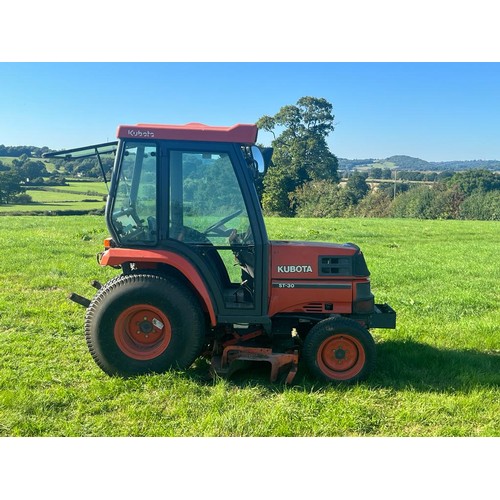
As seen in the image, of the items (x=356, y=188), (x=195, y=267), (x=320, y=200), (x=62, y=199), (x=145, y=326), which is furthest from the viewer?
(x=356, y=188)

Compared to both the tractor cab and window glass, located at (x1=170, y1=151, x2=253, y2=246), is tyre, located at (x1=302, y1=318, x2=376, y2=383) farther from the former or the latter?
window glass, located at (x1=170, y1=151, x2=253, y2=246)

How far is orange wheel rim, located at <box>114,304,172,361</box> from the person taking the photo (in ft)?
13.2

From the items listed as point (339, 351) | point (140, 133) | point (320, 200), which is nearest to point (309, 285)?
point (339, 351)

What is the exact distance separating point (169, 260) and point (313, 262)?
1.36 meters

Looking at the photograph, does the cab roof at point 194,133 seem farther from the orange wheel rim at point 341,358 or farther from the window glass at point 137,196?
the orange wheel rim at point 341,358

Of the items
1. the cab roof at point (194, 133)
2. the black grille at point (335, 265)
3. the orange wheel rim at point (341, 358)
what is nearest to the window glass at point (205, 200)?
the cab roof at point (194, 133)

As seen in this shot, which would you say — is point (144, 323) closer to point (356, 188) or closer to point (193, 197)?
point (193, 197)

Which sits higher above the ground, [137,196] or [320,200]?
[320,200]

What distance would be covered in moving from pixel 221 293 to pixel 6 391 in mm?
2013

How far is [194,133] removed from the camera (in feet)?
12.8

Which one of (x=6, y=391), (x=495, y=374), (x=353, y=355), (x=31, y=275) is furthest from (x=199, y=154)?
(x=31, y=275)

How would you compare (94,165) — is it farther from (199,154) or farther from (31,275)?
(31,275)

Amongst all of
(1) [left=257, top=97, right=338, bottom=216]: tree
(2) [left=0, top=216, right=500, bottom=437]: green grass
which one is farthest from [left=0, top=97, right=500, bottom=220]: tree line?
(2) [left=0, top=216, right=500, bottom=437]: green grass

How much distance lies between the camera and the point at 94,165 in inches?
181
